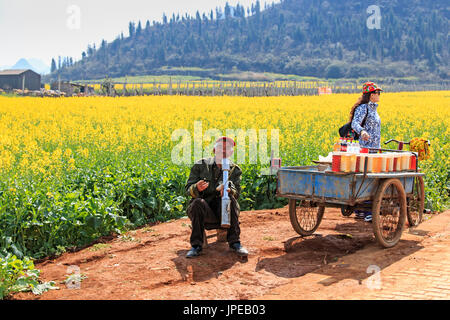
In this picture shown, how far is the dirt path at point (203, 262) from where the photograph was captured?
5.95m

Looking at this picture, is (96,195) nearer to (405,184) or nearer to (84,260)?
(84,260)

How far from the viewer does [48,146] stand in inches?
473

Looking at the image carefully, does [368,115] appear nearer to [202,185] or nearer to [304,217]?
[304,217]

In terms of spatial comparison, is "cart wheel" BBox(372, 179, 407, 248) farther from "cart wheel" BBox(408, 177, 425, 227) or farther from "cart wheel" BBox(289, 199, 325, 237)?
"cart wheel" BBox(289, 199, 325, 237)

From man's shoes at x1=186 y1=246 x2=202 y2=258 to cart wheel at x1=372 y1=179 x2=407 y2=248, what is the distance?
2270mm

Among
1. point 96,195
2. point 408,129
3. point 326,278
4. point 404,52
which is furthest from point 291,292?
point 404,52

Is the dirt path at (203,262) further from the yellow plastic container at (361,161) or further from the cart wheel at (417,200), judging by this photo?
the yellow plastic container at (361,161)

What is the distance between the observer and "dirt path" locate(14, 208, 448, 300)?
5945mm

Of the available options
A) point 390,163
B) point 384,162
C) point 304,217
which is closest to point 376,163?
point 384,162

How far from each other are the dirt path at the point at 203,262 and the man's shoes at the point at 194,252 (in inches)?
3.8

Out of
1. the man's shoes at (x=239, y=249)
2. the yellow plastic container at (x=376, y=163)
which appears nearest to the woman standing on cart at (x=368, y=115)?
the yellow plastic container at (x=376, y=163)

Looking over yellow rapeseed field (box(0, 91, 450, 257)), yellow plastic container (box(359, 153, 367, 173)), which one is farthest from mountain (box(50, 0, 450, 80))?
yellow plastic container (box(359, 153, 367, 173))

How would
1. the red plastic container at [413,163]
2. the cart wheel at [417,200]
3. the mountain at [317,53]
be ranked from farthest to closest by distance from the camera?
the mountain at [317,53] → the cart wheel at [417,200] → the red plastic container at [413,163]

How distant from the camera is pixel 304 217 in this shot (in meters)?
8.30
